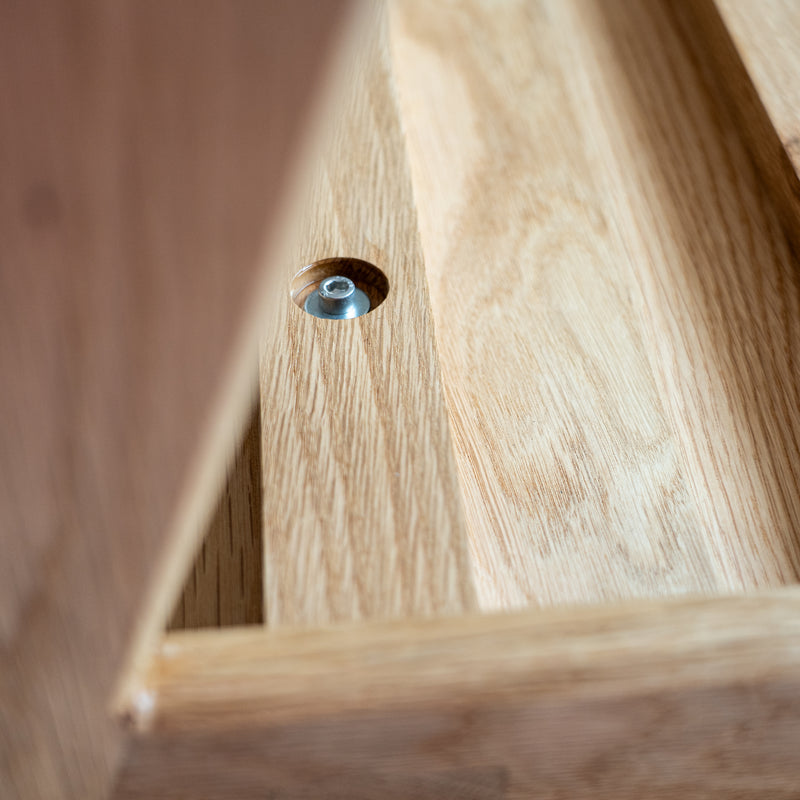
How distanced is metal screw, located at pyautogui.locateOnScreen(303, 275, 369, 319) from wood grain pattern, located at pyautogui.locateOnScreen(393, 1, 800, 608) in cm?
6

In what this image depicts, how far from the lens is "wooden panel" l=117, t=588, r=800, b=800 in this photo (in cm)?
18

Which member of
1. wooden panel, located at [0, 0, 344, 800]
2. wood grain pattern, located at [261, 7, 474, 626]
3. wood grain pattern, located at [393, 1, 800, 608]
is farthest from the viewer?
wood grain pattern, located at [393, 1, 800, 608]

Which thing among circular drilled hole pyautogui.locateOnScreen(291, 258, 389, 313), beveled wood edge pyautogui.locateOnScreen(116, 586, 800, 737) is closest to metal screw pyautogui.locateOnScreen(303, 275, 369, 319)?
circular drilled hole pyautogui.locateOnScreen(291, 258, 389, 313)

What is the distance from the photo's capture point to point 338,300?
13.7 inches

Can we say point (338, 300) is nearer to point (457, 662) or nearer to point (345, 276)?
point (345, 276)

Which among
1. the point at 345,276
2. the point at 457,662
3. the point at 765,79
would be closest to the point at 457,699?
the point at 457,662

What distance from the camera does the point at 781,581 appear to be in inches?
13.6

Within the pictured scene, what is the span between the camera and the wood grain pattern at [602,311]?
344 millimetres

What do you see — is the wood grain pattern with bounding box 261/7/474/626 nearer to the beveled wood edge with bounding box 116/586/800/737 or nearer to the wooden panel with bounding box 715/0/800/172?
the beveled wood edge with bounding box 116/586/800/737

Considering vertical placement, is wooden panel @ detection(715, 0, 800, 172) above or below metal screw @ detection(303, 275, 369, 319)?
above

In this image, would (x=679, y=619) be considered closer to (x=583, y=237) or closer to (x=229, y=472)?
(x=229, y=472)

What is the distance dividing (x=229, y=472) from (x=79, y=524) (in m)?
0.16

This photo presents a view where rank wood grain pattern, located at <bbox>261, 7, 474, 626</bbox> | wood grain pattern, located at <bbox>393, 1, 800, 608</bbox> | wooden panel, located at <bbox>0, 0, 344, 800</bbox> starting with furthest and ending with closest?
wood grain pattern, located at <bbox>393, 1, 800, 608</bbox>
wood grain pattern, located at <bbox>261, 7, 474, 626</bbox>
wooden panel, located at <bbox>0, 0, 344, 800</bbox>

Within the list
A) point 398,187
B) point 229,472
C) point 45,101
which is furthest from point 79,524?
point 398,187
